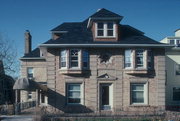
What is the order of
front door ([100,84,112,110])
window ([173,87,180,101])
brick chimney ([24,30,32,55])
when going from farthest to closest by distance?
brick chimney ([24,30,32,55]), window ([173,87,180,101]), front door ([100,84,112,110])

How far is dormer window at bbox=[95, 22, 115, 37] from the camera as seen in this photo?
22.2 m

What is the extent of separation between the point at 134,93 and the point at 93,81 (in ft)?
12.6

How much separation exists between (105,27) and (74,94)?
6617 millimetres

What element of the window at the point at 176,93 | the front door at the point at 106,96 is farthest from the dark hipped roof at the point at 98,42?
the window at the point at 176,93

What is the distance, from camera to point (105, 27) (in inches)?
875

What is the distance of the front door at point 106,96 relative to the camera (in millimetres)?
22109

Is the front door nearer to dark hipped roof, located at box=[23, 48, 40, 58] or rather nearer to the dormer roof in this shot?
the dormer roof

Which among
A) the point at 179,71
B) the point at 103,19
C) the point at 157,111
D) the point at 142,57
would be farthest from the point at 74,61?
the point at 179,71

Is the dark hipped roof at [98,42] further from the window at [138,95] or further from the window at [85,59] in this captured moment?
the window at [138,95]

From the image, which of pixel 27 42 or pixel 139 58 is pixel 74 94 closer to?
pixel 139 58

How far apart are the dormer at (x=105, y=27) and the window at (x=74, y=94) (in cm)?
466

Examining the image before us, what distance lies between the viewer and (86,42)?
21750 mm

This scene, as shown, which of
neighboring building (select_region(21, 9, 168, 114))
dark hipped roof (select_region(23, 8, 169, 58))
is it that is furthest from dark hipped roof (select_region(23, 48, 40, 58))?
neighboring building (select_region(21, 9, 168, 114))

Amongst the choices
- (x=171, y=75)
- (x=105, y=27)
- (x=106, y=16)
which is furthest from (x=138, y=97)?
(x=171, y=75)
